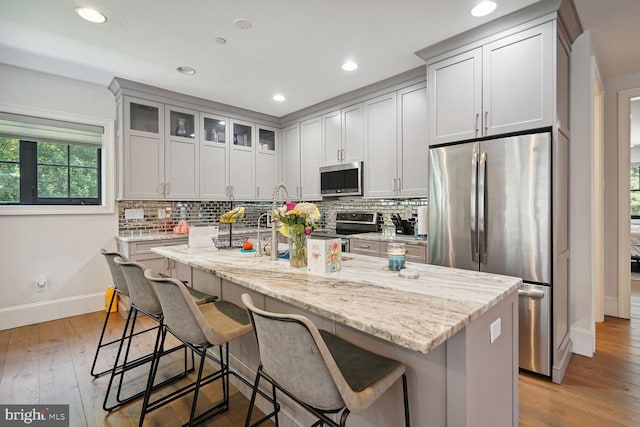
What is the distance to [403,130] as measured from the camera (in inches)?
139

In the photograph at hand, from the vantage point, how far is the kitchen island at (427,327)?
1061 millimetres

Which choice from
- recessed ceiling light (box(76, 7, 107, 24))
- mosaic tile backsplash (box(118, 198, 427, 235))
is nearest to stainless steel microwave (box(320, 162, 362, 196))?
mosaic tile backsplash (box(118, 198, 427, 235))

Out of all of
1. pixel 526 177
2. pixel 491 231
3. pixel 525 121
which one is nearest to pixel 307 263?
pixel 491 231

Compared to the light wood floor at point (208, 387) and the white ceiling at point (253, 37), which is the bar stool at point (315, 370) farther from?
the white ceiling at point (253, 37)

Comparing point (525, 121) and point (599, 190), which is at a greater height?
point (525, 121)

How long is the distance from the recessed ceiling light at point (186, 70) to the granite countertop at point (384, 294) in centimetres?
224

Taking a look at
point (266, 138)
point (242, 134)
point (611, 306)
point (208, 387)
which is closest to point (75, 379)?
point (208, 387)

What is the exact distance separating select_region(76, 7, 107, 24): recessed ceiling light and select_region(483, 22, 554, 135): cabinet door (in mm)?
2959

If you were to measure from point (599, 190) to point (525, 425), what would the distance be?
8.22 ft

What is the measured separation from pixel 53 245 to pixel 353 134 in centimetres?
371

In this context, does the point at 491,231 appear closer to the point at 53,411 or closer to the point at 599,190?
the point at 599,190

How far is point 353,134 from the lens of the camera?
160 inches

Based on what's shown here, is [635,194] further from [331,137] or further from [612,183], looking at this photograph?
[331,137]

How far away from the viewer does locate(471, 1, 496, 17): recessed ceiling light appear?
2230mm
